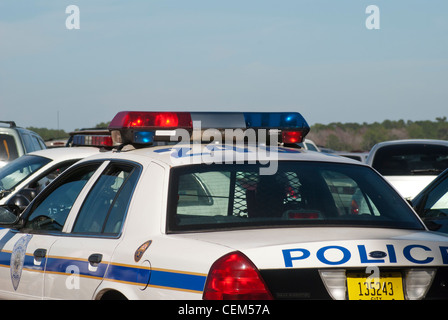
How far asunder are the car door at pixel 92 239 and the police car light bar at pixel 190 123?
0.25 m

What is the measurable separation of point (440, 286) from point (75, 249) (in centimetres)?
215

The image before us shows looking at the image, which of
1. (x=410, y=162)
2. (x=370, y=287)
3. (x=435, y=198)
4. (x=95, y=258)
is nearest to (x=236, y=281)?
(x=370, y=287)

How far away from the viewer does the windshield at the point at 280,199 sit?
15.7ft

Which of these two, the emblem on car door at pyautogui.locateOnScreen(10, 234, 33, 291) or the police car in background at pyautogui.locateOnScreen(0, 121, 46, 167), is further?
the police car in background at pyautogui.locateOnScreen(0, 121, 46, 167)

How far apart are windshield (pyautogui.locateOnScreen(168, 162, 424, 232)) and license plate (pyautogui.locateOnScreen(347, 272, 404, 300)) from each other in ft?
1.78

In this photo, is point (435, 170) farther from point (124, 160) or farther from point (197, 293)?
point (197, 293)

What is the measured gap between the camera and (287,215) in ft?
16.2

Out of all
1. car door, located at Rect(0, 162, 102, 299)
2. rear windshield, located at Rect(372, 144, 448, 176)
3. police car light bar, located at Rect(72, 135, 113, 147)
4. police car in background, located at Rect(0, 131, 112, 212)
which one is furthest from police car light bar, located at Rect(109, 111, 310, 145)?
rear windshield, located at Rect(372, 144, 448, 176)

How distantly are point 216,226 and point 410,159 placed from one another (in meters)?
9.41

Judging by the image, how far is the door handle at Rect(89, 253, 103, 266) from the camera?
5078 millimetres

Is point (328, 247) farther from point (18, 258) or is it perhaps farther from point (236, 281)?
point (18, 258)

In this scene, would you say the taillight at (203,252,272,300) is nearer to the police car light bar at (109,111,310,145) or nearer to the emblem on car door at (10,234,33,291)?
the police car light bar at (109,111,310,145)

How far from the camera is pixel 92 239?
17.5 feet

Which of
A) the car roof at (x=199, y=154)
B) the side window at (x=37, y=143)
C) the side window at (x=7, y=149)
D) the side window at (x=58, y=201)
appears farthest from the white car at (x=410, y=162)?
the car roof at (x=199, y=154)
